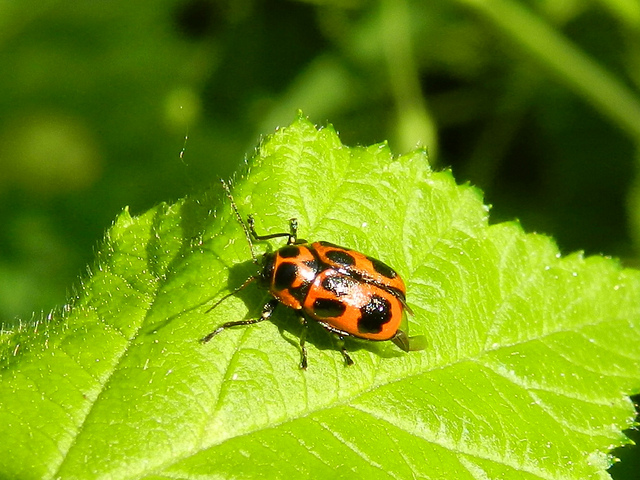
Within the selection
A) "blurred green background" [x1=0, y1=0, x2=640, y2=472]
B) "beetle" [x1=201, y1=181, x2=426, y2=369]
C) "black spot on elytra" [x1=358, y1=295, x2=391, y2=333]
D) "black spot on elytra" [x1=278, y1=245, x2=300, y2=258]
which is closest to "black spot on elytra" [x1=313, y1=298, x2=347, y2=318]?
"beetle" [x1=201, y1=181, x2=426, y2=369]

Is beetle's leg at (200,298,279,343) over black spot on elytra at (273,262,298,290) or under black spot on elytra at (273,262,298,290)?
under

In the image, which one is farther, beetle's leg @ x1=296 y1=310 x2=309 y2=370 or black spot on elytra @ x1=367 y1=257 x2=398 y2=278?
black spot on elytra @ x1=367 y1=257 x2=398 y2=278

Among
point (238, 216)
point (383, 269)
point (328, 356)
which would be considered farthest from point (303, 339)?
point (238, 216)

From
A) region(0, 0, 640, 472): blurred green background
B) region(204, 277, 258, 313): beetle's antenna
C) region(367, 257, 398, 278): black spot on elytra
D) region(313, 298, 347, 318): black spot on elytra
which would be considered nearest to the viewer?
region(204, 277, 258, 313): beetle's antenna

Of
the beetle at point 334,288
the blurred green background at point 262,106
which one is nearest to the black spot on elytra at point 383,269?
the beetle at point 334,288

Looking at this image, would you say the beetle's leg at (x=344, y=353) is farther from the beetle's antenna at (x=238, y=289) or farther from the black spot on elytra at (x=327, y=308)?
the beetle's antenna at (x=238, y=289)

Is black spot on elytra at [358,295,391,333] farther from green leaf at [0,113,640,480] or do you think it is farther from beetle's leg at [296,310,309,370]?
beetle's leg at [296,310,309,370]
